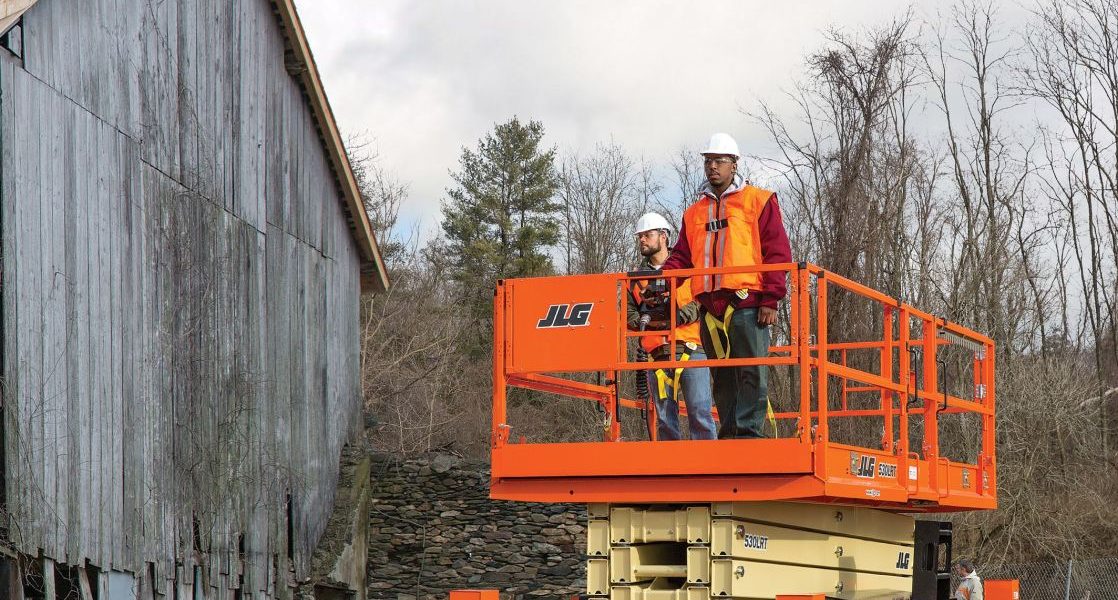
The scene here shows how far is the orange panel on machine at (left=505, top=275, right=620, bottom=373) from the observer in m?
9.19

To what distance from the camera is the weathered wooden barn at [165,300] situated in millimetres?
13234

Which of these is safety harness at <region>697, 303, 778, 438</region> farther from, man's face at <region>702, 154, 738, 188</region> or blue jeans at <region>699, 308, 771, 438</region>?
man's face at <region>702, 154, 738, 188</region>

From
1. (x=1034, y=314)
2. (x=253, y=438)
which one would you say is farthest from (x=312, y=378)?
(x=1034, y=314)

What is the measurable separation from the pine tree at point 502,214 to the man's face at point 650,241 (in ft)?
131

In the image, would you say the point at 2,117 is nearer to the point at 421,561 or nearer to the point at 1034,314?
the point at 421,561

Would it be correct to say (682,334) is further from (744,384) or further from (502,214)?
(502,214)

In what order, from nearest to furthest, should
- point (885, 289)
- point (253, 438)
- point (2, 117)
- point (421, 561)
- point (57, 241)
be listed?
point (2, 117) → point (57, 241) → point (253, 438) → point (421, 561) → point (885, 289)

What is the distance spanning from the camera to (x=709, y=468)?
8664 mm

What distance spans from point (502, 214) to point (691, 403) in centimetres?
4436

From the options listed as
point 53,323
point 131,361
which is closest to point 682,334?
point 53,323

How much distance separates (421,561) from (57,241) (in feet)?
38.9

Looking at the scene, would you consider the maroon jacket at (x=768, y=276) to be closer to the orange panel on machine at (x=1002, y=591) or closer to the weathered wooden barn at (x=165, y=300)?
the orange panel on machine at (x=1002, y=591)

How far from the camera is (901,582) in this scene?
1076cm

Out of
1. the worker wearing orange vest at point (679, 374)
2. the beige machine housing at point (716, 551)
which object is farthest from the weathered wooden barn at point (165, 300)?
the beige machine housing at point (716, 551)
